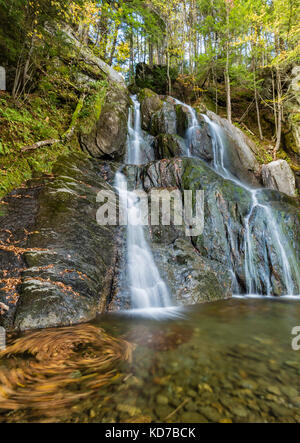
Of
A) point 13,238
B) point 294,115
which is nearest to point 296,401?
point 13,238

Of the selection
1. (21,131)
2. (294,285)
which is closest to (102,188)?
(21,131)

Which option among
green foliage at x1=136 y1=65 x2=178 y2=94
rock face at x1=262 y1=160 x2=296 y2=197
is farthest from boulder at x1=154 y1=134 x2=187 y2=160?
green foliage at x1=136 y1=65 x2=178 y2=94

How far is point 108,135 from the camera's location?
861 cm

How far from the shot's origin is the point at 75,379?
188 cm

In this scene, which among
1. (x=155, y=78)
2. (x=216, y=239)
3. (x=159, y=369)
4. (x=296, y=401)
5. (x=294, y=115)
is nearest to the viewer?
(x=296, y=401)

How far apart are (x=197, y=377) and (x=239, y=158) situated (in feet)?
33.7

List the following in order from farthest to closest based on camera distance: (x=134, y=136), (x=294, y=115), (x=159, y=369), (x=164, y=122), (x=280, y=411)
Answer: (x=294, y=115)
(x=164, y=122)
(x=134, y=136)
(x=159, y=369)
(x=280, y=411)

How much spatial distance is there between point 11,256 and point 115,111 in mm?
7755

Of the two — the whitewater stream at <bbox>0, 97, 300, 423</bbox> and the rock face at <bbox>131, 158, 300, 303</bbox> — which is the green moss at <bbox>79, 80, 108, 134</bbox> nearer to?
the rock face at <bbox>131, 158, 300, 303</bbox>

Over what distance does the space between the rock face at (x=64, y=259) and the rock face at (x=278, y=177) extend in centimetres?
885

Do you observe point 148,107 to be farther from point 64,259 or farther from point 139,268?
point 64,259

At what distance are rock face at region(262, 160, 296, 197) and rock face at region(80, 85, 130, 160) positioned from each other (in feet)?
23.2

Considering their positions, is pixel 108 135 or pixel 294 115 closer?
pixel 108 135

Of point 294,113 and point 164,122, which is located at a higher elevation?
point 294,113
